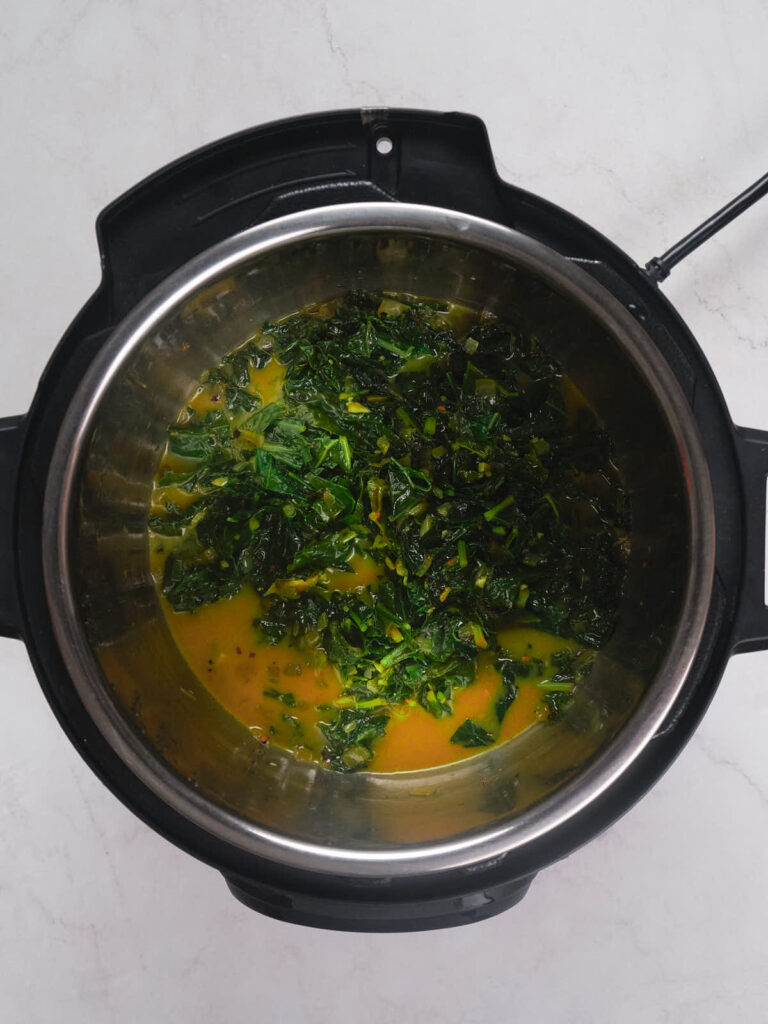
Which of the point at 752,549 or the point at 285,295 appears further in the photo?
the point at 285,295

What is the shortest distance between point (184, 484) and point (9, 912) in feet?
5.06

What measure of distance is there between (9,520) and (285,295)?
94cm

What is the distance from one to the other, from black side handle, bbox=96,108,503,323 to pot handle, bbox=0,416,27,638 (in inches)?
14.5

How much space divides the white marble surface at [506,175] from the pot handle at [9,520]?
2.00ft

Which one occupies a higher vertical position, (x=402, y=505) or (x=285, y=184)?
(x=285, y=184)

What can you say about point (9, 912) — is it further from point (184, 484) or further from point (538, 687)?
point (538, 687)

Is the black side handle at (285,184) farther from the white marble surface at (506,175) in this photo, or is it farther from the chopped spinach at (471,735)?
the chopped spinach at (471,735)

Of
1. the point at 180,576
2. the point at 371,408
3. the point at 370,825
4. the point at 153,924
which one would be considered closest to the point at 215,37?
the point at 371,408

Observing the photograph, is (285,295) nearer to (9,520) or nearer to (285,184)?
(285,184)

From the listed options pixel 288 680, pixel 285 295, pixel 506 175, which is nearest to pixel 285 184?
pixel 285 295

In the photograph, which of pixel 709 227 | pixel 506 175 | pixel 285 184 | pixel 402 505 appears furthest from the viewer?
pixel 506 175

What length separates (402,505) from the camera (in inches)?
93.9

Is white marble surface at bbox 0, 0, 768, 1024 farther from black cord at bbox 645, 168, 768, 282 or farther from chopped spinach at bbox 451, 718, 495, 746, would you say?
chopped spinach at bbox 451, 718, 495, 746

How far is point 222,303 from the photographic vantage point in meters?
2.11
